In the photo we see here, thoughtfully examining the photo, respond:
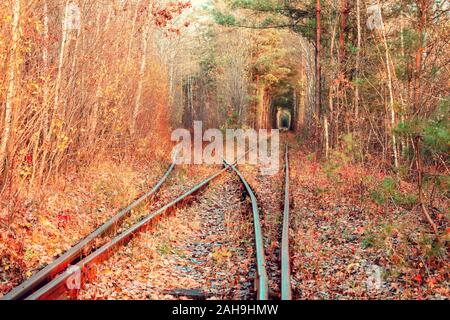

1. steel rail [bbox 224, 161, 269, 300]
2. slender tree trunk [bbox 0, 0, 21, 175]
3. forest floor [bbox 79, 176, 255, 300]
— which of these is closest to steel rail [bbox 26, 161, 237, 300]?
forest floor [bbox 79, 176, 255, 300]

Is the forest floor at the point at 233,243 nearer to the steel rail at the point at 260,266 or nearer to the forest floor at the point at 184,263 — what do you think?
the forest floor at the point at 184,263

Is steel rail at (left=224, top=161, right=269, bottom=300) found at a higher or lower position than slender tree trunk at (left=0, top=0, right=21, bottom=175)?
lower

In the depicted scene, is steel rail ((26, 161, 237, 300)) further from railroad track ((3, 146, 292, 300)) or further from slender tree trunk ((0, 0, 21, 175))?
slender tree trunk ((0, 0, 21, 175))

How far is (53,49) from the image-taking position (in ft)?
35.3

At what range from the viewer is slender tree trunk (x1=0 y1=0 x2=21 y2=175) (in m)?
→ 6.93

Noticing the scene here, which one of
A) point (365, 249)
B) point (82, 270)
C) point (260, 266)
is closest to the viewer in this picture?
point (82, 270)

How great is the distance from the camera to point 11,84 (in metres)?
7.13

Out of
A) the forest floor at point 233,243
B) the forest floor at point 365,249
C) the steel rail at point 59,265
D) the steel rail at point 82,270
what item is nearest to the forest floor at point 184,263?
the forest floor at point 233,243

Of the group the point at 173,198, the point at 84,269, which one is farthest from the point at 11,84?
the point at 173,198

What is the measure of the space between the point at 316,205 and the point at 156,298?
21.7 feet

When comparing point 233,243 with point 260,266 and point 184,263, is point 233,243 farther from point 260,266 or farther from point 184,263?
point 260,266

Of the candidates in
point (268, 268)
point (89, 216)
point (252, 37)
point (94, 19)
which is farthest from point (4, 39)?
point (252, 37)

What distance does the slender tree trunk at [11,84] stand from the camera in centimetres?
693
